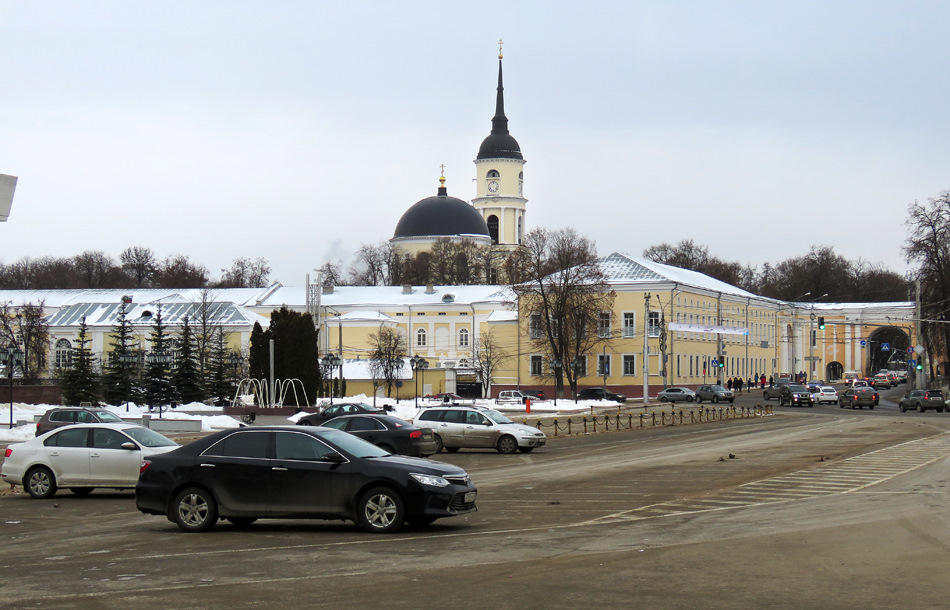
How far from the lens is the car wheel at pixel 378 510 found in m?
14.7

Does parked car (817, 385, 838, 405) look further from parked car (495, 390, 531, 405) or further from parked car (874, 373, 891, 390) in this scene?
parked car (874, 373, 891, 390)

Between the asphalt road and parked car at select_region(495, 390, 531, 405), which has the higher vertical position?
the asphalt road

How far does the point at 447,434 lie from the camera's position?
33.5 m

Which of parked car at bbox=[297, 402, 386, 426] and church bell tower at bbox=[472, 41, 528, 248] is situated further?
church bell tower at bbox=[472, 41, 528, 248]

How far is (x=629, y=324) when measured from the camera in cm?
9600

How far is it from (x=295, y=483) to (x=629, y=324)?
271ft

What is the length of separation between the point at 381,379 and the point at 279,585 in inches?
3387

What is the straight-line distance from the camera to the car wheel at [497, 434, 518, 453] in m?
32.8

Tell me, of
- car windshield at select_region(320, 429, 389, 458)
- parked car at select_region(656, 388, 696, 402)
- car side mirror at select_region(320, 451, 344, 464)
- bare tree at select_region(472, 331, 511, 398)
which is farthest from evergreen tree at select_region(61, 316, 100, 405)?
car side mirror at select_region(320, 451, 344, 464)

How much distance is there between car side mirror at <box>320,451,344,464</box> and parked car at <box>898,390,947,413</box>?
183ft

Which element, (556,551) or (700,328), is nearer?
(556,551)

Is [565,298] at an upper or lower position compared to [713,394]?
upper

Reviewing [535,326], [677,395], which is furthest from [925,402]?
[535,326]

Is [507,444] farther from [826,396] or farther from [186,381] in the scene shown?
[826,396]
